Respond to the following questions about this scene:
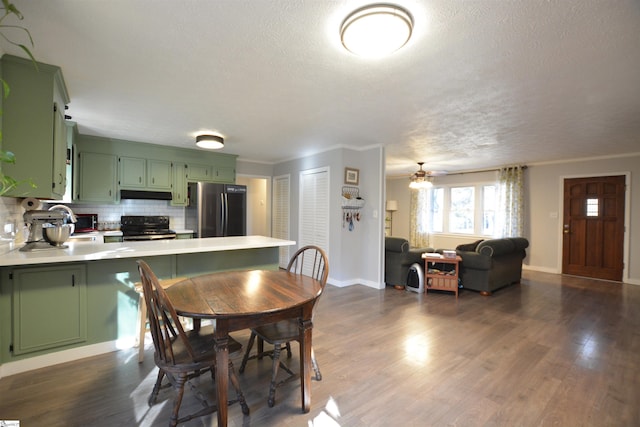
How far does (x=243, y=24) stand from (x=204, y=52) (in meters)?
0.46

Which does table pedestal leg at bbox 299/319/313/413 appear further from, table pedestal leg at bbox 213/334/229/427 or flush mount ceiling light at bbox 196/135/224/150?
flush mount ceiling light at bbox 196/135/224/150

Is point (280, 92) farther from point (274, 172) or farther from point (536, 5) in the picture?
point (274, 172)

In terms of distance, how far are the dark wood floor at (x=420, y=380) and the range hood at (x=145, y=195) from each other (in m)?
2.77

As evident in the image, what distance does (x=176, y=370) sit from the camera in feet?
4.97

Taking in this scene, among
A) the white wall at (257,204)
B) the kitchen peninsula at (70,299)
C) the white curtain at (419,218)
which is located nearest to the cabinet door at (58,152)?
the kitchen peninsula at (70,299)

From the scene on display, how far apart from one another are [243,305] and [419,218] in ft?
24.3

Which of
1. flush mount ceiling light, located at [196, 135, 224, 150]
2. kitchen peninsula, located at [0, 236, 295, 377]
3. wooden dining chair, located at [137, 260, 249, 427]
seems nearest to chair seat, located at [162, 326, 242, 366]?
wooden dining chair, located at [137, 260, 249, 427]

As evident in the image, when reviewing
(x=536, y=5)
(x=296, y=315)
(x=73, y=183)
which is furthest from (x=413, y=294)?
(x=73, y=183)

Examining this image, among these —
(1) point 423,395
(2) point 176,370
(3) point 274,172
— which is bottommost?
(1) point 423,395

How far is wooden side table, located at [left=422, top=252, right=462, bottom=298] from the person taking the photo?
4.34m

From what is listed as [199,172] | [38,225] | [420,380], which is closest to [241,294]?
[420,380]

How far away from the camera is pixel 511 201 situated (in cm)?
639

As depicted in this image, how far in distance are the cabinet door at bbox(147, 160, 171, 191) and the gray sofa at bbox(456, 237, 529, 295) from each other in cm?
496

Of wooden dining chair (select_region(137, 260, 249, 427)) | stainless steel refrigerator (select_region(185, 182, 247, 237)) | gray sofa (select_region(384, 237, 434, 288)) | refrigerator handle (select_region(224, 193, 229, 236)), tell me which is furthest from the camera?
refrigerator handle (select_region(224, 193, 229, 236))
